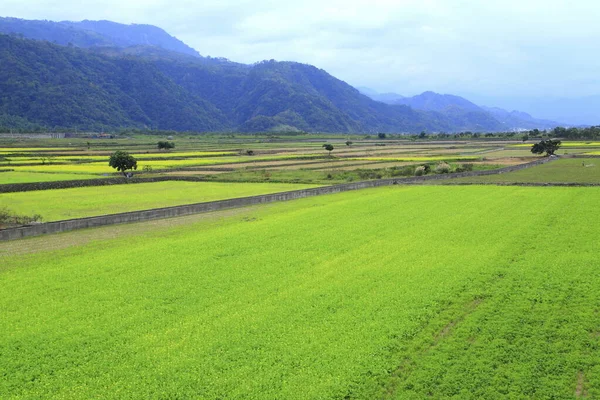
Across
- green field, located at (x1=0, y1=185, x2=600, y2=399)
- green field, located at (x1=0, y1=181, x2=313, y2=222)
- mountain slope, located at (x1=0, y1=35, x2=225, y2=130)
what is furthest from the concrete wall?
mountain slope, located at (x1=0, y1=35, x2=225, y2=130)

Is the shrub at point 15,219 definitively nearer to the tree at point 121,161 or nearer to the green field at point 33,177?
the green field at point 33,177

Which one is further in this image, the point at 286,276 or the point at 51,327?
the point at 286,276

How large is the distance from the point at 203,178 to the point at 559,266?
32.7 meters

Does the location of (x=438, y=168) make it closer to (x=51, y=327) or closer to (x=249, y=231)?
(x=249, y=231)

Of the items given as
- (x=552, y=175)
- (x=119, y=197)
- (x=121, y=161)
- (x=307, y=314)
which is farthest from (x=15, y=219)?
(x=552, y=175)

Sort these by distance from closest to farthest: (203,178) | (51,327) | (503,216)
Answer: (51,327)
(503,216)
(203,178)

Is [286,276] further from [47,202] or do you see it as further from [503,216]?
[47,202]

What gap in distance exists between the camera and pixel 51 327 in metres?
10.5

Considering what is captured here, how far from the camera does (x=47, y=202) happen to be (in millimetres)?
29109

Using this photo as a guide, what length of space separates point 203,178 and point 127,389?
117 ft

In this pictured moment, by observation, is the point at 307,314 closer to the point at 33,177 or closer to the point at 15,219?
the point at 15,219

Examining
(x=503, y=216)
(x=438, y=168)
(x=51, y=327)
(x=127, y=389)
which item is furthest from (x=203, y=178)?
(x=127, y=389)

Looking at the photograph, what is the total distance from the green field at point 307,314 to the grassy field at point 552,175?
21.8 meters

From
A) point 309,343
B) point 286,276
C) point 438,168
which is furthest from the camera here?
point 438,168
